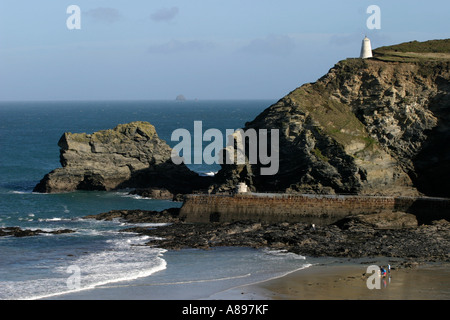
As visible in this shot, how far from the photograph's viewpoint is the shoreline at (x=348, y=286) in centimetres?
2844

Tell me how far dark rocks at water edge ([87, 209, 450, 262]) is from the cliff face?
5.22 meters

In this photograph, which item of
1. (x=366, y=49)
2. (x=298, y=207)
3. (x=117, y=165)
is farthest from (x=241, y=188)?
(x=117, y=165)

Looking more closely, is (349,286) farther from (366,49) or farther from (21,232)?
(366,49)

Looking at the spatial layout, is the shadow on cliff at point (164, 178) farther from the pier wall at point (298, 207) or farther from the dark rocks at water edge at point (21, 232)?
the dark rocks at water edge at point (21, 232)

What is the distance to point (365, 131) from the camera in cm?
5075

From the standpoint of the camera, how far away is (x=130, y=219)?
46.7 metres

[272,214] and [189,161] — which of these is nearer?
[272,214]

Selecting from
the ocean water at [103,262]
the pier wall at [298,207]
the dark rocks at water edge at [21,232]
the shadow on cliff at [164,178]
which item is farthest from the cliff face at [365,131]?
the dark rocks at water edge at [21,232]

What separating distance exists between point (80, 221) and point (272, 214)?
12.2 meters

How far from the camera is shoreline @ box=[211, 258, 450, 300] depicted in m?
28.4

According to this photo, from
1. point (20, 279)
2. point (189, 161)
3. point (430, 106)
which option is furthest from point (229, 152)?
point (189, 161)

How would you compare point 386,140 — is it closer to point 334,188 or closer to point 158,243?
point 334,188

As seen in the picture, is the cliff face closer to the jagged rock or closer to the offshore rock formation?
the jagged rock

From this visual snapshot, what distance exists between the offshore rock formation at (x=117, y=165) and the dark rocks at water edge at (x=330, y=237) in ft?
50.8
